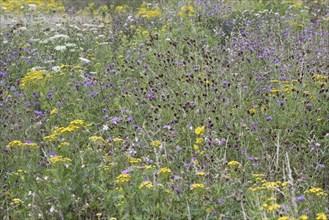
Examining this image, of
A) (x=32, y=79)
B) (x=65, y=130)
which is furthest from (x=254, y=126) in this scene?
(x=32, y=79)

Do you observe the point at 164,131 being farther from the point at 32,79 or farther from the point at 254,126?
the point at 32,79

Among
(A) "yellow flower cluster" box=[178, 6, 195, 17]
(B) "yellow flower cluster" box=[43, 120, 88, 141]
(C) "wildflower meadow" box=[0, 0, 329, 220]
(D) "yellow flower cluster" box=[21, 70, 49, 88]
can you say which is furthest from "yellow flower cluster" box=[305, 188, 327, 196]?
(A) "yellow flower cluster" box=[178, 6, 195, 17]

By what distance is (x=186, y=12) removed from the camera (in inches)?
352

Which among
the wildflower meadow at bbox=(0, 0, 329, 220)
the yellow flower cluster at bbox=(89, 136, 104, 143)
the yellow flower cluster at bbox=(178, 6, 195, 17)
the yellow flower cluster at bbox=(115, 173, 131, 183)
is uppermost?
the yellow flower cluster at bbox=(115, 173, 131, 183)

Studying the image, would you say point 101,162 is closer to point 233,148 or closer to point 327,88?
point 233,148

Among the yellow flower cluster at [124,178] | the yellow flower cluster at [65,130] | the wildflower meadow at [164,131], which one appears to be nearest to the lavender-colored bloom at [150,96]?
the wildflower meadow at [164,131]

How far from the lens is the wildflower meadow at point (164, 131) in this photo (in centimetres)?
328

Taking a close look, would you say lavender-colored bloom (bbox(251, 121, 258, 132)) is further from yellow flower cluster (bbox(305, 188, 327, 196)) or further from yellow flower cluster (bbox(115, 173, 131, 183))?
yellow flower cluster (bbox(115, 173, 131, 183))

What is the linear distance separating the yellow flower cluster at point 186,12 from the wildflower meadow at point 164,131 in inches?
30.8

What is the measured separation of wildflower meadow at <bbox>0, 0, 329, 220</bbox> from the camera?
10.7ft

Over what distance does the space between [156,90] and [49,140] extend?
1423mm

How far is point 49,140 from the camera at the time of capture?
382 centimetres

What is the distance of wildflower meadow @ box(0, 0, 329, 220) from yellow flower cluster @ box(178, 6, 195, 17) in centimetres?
78

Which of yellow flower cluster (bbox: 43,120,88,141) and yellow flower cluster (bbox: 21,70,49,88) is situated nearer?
yellow flower cluster (bbox: 43,120,88,141)
